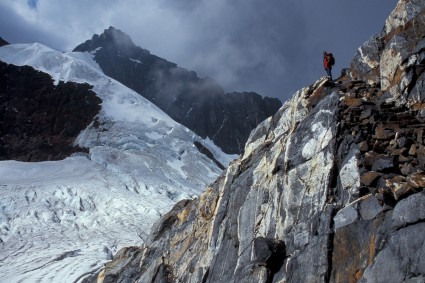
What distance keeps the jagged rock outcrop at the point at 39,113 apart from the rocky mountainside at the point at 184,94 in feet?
163

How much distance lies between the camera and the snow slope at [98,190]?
45.9 metres

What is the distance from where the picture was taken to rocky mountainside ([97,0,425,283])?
13.2 meters

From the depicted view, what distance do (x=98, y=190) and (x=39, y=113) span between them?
4283 centimetres

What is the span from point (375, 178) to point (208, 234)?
9561 mm

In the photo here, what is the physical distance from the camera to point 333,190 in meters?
15.8

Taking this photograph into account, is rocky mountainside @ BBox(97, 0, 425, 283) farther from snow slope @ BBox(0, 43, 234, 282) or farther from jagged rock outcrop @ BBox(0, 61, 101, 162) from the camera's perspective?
jagged rock outcrop @ BBox(0, 61, 101, 162)

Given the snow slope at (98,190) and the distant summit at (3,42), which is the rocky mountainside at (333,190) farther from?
the distant summit at (3,42)

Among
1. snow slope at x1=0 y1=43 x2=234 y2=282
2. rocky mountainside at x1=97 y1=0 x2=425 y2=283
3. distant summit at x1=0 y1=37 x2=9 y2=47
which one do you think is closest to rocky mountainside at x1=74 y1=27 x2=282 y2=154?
snow slope at x1=0 y1=43 x2=234 y2=282

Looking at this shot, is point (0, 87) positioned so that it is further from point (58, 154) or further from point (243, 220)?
point (243, 220)

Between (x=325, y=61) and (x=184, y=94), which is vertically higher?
(x=184, y=94)

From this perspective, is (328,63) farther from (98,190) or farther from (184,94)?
(184,94)

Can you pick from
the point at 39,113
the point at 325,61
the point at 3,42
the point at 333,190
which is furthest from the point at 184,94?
the point at 333,190

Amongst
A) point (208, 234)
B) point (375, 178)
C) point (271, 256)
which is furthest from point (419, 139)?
point (208, 234)

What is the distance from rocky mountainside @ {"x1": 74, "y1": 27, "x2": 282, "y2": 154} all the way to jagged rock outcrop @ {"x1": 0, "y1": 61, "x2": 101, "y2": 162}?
1962 inches
